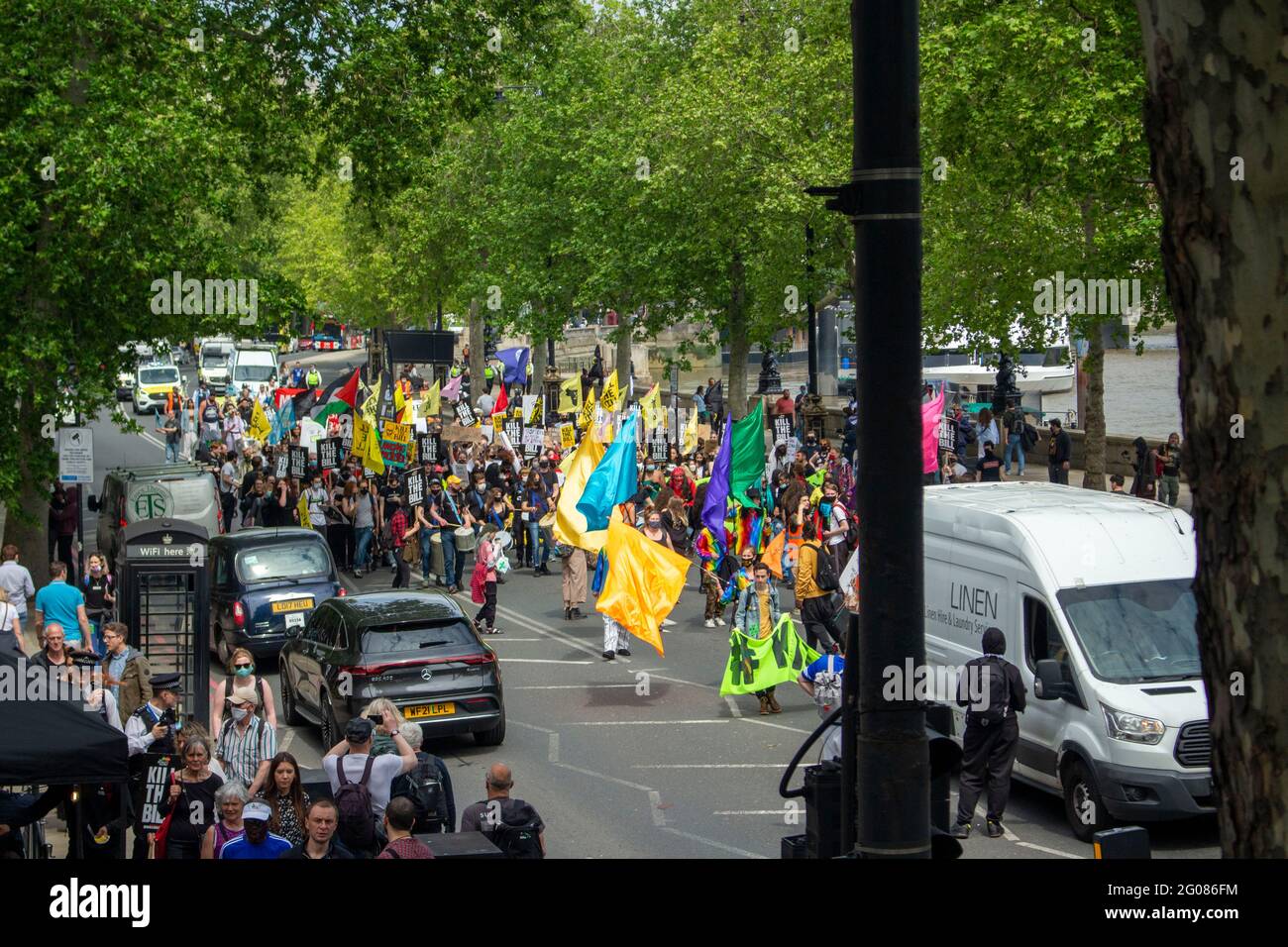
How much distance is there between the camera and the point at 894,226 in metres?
5.39

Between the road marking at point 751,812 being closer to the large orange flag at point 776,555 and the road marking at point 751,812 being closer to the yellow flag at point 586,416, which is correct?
the large orange flag at point 776,555

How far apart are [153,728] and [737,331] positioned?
1260 inches

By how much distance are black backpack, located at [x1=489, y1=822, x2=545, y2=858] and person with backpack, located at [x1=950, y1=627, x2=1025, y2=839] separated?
13.4ft

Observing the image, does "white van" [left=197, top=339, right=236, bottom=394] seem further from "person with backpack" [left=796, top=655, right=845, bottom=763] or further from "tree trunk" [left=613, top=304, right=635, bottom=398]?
"person with backpack" [left=796, top=655, right=845, bottom=763]

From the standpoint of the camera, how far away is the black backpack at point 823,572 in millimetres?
17906

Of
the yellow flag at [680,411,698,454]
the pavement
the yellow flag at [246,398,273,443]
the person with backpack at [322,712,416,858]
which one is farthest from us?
the yellow flag at [246,398,273,443]

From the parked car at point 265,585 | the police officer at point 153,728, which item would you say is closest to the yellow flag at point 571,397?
the parked car at point 265,585

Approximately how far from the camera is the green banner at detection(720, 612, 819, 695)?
16.7m

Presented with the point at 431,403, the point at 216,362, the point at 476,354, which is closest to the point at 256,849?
the point at 431,403

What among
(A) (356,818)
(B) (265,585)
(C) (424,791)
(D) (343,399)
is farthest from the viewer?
(D) (343,399)

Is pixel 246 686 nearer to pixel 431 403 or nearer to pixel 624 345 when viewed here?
pixel 431 403

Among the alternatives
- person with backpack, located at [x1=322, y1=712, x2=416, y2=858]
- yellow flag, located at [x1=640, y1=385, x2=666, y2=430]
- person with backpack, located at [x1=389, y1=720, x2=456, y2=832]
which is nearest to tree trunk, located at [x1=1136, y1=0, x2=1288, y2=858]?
person with backpack, located at [x1=322, y1=712, x2=416, y2=858]

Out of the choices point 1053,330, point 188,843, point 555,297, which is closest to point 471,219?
point 555,297

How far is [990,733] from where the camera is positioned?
12523 millimetres
